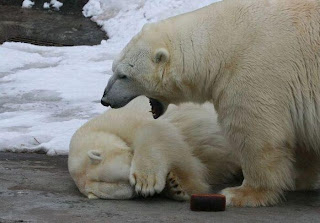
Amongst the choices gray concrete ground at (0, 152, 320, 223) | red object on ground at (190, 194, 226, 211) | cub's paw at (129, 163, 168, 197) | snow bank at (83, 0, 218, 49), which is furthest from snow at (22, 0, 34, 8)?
red object on ground at (190, 194, 226, 211)

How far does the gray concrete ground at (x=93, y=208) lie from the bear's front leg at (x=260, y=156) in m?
0.10

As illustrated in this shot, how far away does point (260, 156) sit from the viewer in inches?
160

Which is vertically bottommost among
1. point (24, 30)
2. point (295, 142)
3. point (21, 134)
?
point (24, 30)

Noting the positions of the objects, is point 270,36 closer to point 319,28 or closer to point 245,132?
point 319,28

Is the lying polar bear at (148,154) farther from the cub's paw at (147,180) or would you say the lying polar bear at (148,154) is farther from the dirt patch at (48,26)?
the dirt patch at (48,26)

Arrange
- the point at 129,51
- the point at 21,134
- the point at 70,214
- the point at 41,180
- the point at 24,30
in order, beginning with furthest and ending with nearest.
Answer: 1. the point at 24,30
2. the point at 21,134
3. the point at 41,180
4. the point at 129,51
5. the point at 70,214

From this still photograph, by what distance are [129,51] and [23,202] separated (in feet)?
3.25

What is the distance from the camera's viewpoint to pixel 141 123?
467cm

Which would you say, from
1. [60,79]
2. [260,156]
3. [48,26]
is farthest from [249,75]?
[48,26]

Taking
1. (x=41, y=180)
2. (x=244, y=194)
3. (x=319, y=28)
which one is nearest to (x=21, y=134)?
(x=41, y=180)

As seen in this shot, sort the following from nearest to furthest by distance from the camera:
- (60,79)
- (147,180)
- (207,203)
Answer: (207,203) < (147,180) < (60,79)

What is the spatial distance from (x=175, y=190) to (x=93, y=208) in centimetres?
52

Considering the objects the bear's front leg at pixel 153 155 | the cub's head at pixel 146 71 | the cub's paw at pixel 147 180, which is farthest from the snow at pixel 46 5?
the cub's paw at pixel 147 180

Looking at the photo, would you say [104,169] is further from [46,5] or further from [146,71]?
[46,5]
